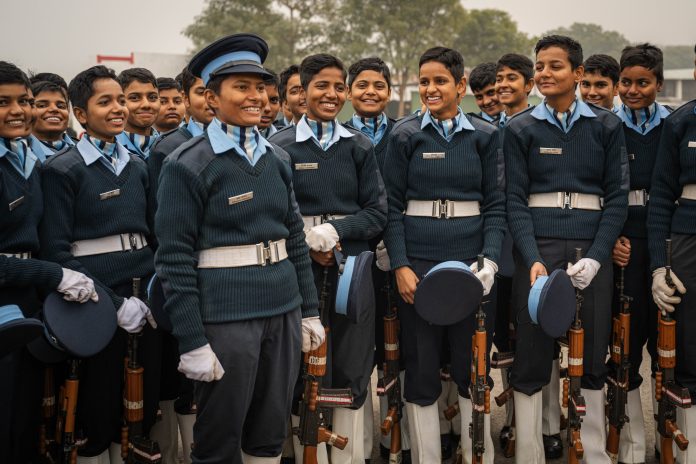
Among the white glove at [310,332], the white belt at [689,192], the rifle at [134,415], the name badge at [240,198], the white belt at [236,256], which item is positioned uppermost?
the name badge at [240,198]

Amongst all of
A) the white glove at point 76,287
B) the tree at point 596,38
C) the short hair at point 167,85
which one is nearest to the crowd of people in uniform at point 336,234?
the white glove at point 76,287

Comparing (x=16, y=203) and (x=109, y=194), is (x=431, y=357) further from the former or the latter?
(x=16, y=203)

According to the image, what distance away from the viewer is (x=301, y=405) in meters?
4.42

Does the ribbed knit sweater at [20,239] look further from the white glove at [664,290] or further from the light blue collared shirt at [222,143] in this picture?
the white glove at [664,290]

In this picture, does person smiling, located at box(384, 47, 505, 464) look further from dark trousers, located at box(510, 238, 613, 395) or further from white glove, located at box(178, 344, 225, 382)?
white glove, located at box(178, 344, 225, 382)

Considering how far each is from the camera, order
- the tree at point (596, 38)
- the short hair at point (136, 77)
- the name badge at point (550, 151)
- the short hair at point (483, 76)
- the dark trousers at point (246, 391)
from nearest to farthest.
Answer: the dark trousers at point (246, 391), the name badge at point (550, 151), the short hair at point (136, 77), the short hair at point (483, 76), the tree at point (596, 38)

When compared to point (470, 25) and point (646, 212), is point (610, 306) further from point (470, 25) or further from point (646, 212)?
point (470, 25)

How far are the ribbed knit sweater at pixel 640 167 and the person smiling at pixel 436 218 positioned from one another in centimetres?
95

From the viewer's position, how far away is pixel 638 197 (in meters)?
5.11

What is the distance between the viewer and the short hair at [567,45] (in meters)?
4.91

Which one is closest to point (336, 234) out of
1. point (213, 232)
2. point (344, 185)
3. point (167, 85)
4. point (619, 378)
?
point (344, 185)

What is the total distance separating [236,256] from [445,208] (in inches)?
63.2

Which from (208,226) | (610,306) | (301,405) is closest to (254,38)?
(208,226)

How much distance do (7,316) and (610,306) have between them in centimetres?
337
